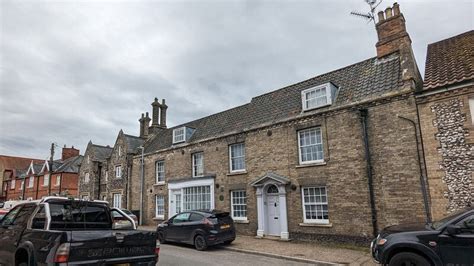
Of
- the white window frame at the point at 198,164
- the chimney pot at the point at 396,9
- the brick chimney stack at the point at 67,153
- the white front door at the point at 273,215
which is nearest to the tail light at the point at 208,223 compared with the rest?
the white front door at the point at 273,215

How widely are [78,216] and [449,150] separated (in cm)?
1191

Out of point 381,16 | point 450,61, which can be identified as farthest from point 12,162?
point 450,61

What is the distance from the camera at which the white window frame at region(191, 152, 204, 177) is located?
19.7 metres

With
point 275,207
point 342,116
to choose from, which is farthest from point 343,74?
point 275,207

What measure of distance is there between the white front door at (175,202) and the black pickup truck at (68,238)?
14.1 metres

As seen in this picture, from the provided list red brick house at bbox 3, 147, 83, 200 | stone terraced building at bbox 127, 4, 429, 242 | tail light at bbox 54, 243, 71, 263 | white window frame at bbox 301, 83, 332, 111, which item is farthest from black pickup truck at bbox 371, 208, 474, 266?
red brick house at bbox 3, 147, 83, 200

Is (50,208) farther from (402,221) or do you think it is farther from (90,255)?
(402,221)

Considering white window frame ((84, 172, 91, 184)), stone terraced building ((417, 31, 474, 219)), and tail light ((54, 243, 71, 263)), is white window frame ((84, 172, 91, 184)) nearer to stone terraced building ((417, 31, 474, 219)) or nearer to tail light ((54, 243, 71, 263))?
tail light ((54, 243, 71, 263))

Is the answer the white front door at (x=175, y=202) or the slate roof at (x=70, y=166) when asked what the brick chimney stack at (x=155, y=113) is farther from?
the slate roof at (x=70, y=166)

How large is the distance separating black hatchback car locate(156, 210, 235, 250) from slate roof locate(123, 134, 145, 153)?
13798 mm

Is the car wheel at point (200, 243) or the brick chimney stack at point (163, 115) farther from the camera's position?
the brick chimney stack at point (163, 115)

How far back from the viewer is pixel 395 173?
11.6m

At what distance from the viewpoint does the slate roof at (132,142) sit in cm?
2648

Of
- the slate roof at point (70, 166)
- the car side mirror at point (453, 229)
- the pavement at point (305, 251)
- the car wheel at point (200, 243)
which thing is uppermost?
the slate roof at point (70, 166)
